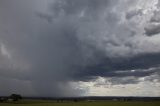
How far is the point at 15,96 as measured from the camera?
19138cm
